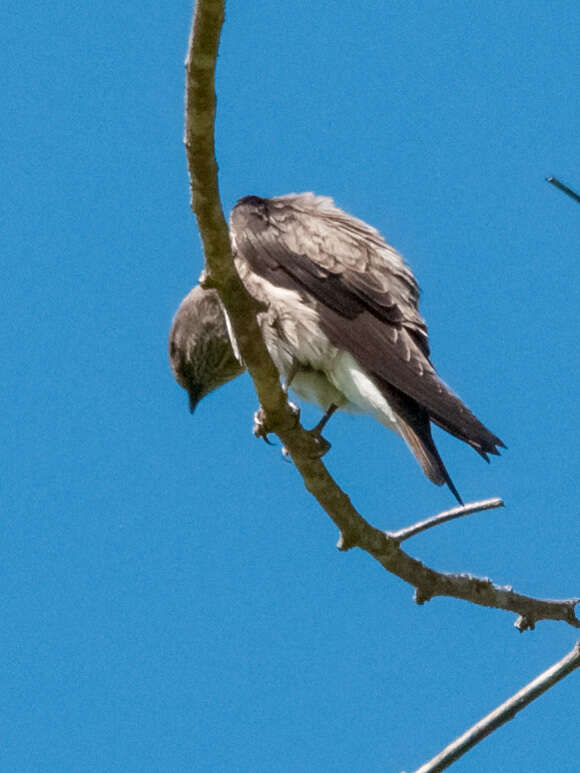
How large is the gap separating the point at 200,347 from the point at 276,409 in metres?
2.73

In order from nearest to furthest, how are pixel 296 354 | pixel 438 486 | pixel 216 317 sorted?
pixel 438 486 → pixel 296 354 → pixel 216 317

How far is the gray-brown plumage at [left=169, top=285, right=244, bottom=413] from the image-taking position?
8.02 meters

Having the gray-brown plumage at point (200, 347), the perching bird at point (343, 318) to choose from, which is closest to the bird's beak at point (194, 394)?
the gray-brown plumage at point (200, 347)

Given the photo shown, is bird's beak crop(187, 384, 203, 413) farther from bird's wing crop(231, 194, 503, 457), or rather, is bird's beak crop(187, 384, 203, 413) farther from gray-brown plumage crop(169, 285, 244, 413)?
bird's wing crop(231, 194, 503, 457)

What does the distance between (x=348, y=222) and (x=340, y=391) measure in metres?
1.08

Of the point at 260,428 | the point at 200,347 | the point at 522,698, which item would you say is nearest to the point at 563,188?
the point at 522,698

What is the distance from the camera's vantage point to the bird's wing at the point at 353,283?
586 centimetres

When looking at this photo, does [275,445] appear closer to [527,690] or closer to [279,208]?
[279,208]

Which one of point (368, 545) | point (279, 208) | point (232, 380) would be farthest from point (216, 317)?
point (368, 545)

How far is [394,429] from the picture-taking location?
618cm

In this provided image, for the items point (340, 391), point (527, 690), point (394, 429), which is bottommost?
point (527, 690)

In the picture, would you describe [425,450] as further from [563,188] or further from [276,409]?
[563,188]

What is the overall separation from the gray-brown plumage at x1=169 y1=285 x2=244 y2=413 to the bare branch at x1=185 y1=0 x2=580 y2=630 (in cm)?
257

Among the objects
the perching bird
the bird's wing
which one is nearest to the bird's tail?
the perching bird
